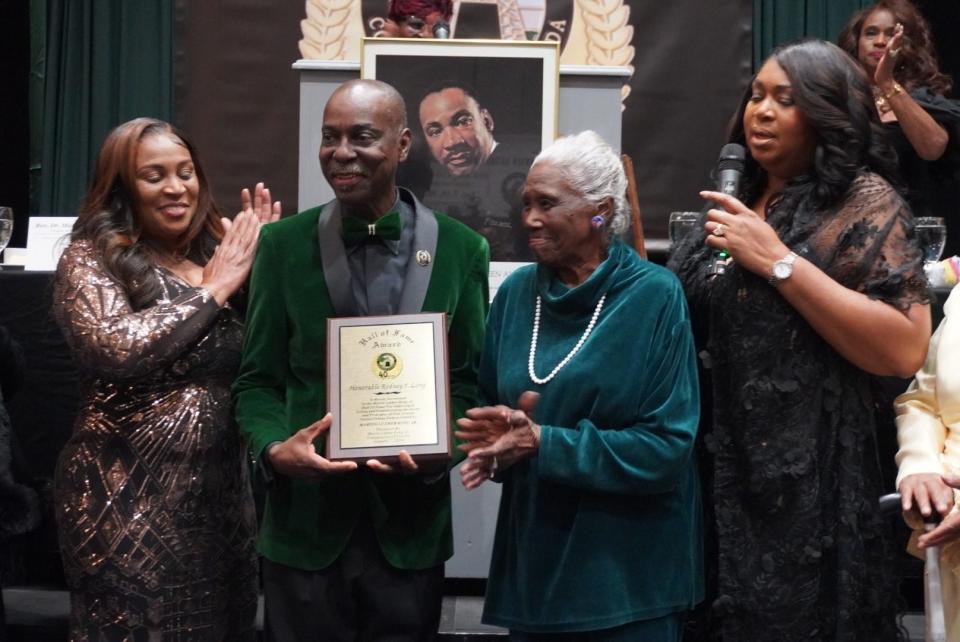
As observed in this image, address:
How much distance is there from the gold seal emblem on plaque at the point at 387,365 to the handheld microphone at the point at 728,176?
2.33 ft

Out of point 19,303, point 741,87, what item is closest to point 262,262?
point 19,303

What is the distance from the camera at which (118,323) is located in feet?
9.53

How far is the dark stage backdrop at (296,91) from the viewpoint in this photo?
235 inches

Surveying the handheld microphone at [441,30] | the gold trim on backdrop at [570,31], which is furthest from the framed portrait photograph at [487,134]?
the gold trim on backdrop at [570,31]

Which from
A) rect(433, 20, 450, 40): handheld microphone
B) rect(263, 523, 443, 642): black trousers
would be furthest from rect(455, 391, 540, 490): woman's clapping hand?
A: rect(433, 20, 450, 40): handheld microphone

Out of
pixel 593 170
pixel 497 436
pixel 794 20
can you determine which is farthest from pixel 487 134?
pixel 794 20

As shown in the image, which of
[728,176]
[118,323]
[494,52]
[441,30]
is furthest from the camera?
[441,30]

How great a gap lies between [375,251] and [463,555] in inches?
60.6

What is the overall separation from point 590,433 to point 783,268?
20.3 inches

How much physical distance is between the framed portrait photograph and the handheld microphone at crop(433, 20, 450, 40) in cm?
51

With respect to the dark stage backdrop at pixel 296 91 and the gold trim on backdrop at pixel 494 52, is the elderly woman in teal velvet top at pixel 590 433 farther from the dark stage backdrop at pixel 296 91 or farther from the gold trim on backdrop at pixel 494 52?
the dark stage backdrop at pixel 296 91

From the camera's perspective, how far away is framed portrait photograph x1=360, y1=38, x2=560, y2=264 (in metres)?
3.86

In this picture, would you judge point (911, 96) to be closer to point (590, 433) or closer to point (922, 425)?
point (922, 425)

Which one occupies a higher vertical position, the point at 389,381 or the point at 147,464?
the point at 389,381
